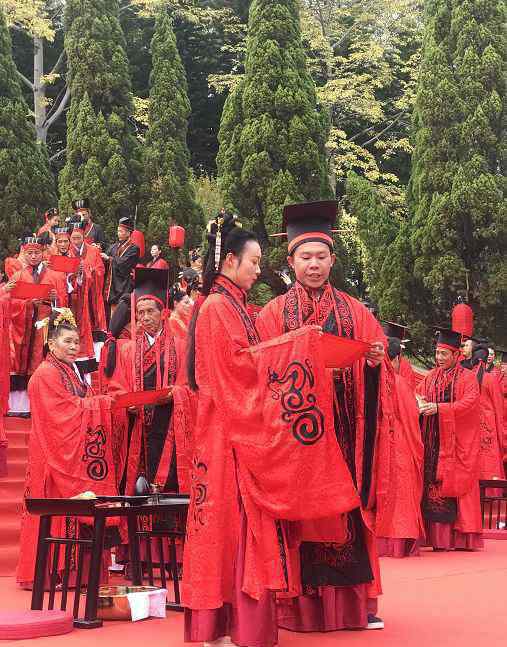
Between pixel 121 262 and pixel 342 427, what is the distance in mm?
8658

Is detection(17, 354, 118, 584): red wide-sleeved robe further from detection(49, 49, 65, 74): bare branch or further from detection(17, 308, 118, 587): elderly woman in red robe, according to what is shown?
detection(49, 49, 65, 74): bare branch

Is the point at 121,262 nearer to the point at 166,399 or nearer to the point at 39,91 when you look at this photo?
the point at 166,399

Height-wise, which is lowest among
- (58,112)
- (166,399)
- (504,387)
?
(166,399)

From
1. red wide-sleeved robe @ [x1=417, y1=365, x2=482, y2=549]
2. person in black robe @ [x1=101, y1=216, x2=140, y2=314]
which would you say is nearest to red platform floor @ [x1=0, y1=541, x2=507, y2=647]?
red wide-sleeved robe @ [x1=417, y1=365, x2=482, y2=549]

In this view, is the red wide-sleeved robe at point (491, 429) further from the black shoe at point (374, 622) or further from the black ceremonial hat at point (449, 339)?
the black shoe at point (374, 622)

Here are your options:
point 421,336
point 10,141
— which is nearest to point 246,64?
point 10,141

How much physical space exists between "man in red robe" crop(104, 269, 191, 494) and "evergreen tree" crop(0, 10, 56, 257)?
495 inches

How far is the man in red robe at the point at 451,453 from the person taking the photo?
35.4 feet

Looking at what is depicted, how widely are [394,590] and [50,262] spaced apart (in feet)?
21.6

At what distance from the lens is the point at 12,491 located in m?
9.67

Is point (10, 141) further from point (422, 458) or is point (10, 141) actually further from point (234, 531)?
point (234, 531)

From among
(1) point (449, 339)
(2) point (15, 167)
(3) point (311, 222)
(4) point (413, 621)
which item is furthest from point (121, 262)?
(4) point (413, 621)

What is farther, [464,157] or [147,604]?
Answer: [464,157]

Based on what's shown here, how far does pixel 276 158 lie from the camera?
20125mm
